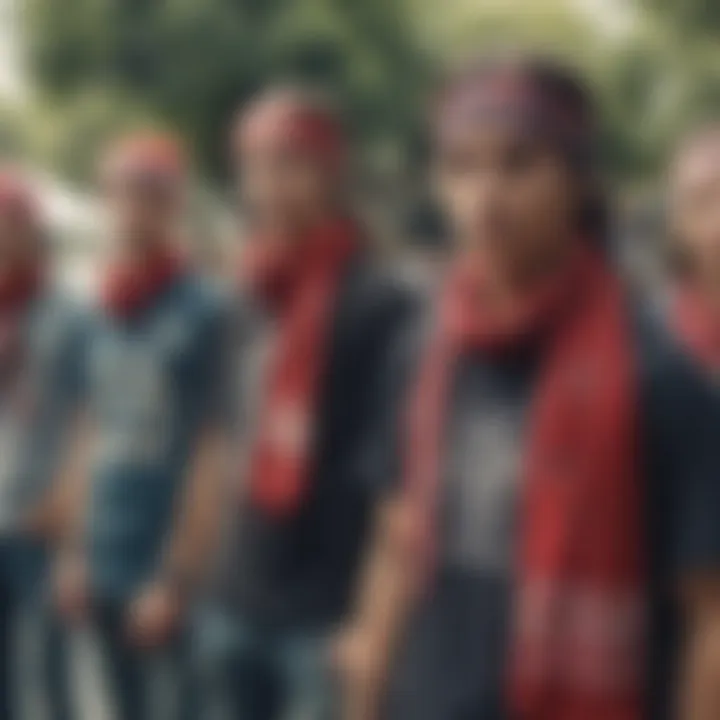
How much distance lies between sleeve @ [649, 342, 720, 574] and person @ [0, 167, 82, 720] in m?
1.19

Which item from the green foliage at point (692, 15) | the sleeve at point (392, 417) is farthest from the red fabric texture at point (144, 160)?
the sleeve at point (392, 417)

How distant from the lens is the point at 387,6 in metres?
2.41

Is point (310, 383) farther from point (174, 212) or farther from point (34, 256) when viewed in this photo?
point (34, 256)

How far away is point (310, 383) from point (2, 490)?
2.24ft

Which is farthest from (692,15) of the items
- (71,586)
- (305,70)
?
(71,586)

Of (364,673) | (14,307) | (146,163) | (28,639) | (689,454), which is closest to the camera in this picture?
(689,454)

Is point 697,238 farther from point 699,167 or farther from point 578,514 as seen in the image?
point 578,514

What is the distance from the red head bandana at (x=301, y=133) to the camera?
6.22 feet

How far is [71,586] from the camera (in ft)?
7.69

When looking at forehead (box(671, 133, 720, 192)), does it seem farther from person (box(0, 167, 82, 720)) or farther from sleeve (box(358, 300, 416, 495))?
person (box(0, 167, 82, 720))

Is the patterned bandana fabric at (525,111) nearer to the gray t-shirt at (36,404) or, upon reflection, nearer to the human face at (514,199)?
the human face at (514,199)

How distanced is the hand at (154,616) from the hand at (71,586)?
90mm

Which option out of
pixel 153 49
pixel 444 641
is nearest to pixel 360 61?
pixel 153 49

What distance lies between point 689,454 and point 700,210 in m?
0.40
